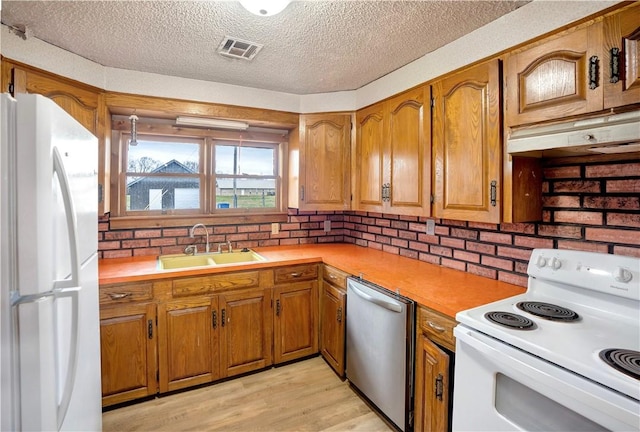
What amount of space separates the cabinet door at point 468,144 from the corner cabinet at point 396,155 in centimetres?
10

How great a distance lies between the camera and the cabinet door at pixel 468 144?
1.60m

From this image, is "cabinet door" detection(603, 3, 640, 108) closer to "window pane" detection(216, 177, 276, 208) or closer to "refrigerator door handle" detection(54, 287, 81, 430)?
"refrigerator door handle" detection(54, 287, 81, 430)

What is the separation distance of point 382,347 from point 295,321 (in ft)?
2.88

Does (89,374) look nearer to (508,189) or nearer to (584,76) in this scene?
(508,189)

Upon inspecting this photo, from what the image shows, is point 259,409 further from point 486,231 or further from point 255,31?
point 255,31

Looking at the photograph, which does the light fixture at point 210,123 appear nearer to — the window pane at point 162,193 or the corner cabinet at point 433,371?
the window pane at point 162,193

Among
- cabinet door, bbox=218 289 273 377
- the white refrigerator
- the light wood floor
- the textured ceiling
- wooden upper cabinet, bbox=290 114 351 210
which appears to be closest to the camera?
the white refrigerator

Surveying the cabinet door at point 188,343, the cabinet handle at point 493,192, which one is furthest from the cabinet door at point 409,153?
the cabinet door at point 188,343

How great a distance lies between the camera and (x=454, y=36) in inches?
70.6

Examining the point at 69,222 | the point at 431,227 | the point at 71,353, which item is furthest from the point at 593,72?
the point at 71,353

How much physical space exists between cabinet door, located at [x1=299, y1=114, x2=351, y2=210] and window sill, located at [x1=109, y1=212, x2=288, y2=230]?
43 cm

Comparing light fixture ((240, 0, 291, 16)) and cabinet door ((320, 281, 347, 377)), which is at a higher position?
light fixture ((240, 0, 291, 16))

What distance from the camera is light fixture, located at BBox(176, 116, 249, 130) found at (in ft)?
8.08

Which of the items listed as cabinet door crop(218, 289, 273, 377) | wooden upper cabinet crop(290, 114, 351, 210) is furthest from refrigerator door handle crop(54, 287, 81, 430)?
wooden upper cabinet crop(290, 114, 351, 210)
